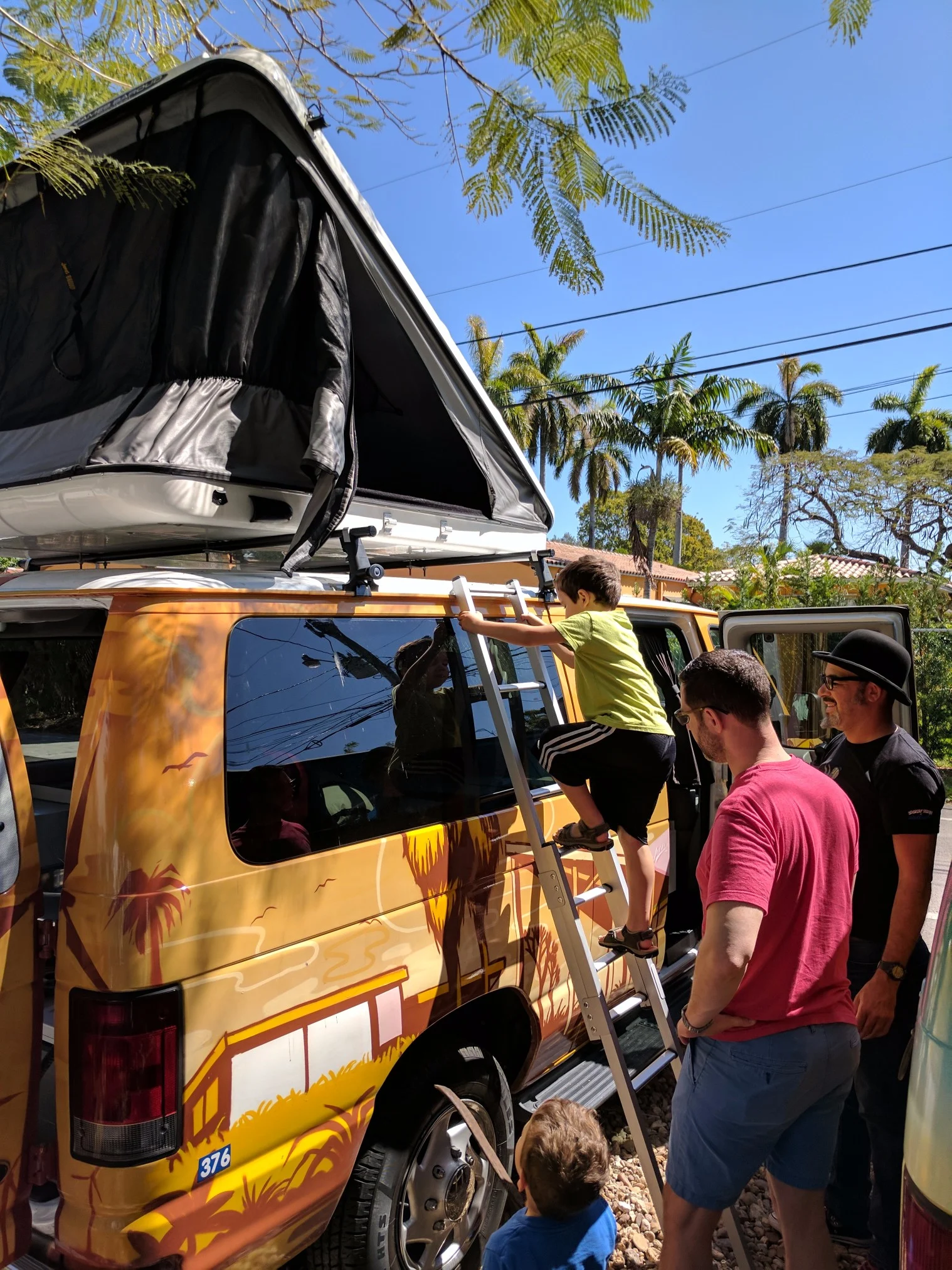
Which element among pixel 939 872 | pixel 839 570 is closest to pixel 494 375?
pixel 839 570

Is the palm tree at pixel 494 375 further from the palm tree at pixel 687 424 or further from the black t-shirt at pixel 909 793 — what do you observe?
the black t-shirt at pixel 909 793

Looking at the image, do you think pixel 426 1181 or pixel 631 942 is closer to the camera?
pixel 426 1181

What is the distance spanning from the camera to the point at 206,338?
255 cm

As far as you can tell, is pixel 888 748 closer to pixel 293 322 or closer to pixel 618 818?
pixel 618 818

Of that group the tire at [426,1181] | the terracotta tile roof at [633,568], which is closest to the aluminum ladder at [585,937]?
the tire at [426,1181]

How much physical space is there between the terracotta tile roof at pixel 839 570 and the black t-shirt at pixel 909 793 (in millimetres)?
13914

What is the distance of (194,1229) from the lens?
6.27 ft

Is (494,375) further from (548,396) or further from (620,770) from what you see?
(620,770)

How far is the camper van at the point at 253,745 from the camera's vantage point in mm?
1916

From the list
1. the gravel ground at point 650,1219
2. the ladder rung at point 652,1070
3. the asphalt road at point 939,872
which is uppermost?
the ladder rung at point 652,1070

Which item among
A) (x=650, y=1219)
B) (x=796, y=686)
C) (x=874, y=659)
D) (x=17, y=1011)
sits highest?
(x=874, y=659)

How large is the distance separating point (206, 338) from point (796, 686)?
5813 mm

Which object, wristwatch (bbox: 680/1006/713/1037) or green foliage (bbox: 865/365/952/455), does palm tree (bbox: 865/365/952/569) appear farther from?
wristwatch (bbox: 680/1006/713/1037)

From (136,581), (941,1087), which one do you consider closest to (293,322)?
(136,581)
